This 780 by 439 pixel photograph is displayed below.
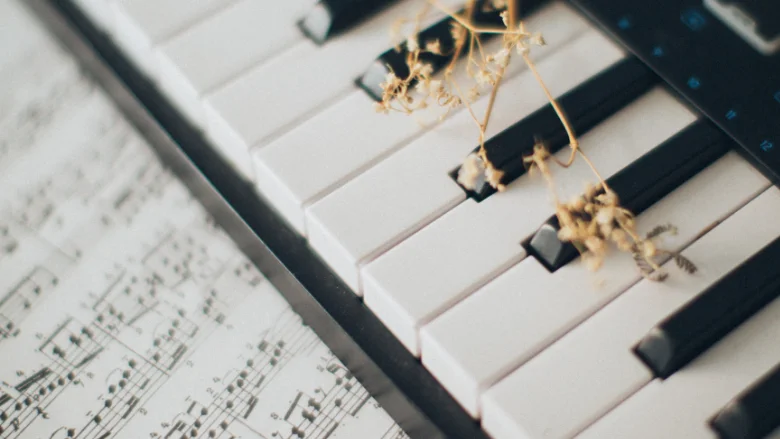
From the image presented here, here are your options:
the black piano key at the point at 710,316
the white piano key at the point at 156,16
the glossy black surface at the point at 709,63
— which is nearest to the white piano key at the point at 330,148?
the glossy black surface at the point at 709,63

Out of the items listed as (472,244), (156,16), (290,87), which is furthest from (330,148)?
(156,16)

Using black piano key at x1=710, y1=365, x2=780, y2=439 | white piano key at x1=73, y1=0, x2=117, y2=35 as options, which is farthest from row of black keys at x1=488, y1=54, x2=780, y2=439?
white piano key at x1=73, y1=0, x2=117, y2=35

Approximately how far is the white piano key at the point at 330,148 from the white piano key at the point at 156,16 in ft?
0.74

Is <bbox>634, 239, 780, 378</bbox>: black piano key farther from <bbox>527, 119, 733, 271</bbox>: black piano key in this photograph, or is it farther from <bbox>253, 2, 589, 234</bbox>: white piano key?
<bbox>253, 2, 589, 234</bbox>: white piano key

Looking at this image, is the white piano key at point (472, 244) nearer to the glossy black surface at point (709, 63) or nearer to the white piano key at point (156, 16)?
the glossy black surface at point (709, 63)

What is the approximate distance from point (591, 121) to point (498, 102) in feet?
0.36

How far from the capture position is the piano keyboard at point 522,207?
74 cm

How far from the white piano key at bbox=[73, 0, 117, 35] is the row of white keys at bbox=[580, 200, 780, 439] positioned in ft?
2.70

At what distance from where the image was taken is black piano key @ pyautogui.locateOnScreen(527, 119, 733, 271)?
0.80 meters

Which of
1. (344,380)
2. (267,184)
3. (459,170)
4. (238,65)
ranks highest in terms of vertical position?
(238,65)

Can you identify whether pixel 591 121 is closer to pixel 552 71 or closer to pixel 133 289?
pixel 552 71

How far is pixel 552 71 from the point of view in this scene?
3.10 feet

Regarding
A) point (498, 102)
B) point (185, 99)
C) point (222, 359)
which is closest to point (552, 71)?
point (498, 102)

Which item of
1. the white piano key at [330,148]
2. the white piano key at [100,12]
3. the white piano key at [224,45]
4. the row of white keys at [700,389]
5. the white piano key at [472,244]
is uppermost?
the white piano key at [100,12]
